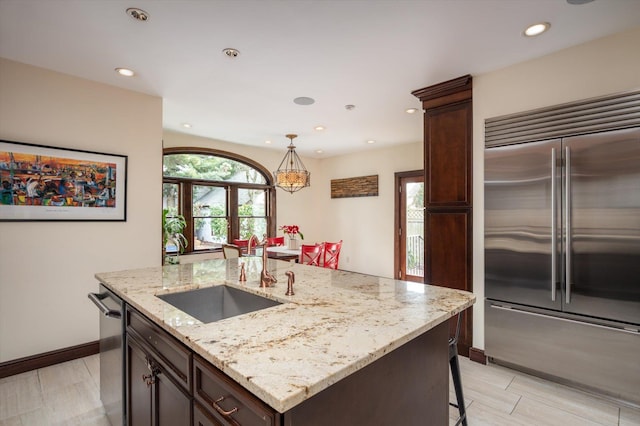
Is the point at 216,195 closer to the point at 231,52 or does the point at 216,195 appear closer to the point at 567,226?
the point at 231,52

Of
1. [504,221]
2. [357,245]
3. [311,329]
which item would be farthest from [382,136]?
[311,329]

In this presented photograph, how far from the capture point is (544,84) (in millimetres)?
2615

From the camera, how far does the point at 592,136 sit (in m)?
2.33

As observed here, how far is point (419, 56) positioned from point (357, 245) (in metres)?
4.64

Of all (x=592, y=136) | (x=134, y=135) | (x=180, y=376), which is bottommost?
(x=180, y=376)

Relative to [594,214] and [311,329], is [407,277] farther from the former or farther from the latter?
[311,329]

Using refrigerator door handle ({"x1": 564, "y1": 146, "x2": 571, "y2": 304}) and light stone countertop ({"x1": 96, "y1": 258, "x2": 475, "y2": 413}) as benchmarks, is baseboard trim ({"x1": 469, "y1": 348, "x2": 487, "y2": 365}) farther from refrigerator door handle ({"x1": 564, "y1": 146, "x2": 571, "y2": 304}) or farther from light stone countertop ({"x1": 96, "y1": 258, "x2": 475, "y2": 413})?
light stone countertop ({"x1": 96, "y1": 258, "x2": 475, "y2": 413})

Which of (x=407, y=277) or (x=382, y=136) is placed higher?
(x=382, y=136)

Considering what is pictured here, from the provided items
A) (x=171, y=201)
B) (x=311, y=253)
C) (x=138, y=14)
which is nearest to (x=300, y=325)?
(x=138, y=14)

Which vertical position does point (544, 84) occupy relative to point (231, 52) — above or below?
below

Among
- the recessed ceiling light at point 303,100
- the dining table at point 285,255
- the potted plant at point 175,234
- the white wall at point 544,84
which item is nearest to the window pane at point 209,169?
the potted plant at point 175,234

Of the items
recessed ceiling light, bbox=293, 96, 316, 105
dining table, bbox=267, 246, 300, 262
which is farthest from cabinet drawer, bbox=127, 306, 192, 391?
dining table, bbox=267, 246, 300, 262

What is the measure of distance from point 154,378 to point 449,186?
2.84m

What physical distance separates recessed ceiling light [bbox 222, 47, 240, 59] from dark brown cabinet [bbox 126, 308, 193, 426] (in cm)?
204
